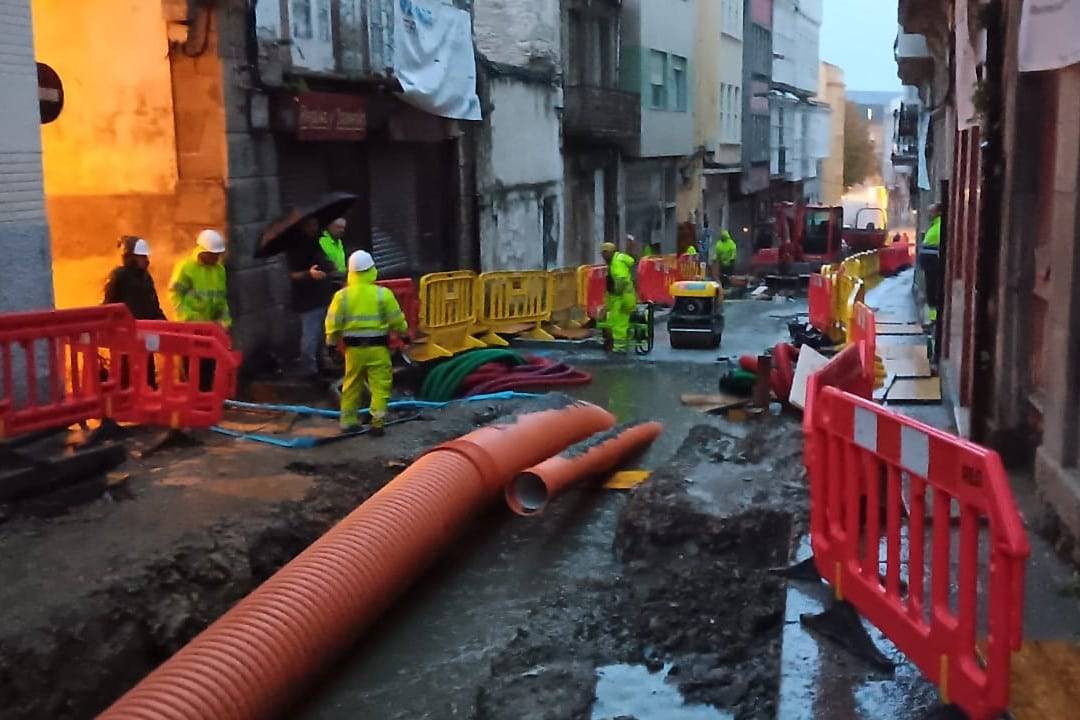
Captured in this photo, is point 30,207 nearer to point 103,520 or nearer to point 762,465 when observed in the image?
point 103,520

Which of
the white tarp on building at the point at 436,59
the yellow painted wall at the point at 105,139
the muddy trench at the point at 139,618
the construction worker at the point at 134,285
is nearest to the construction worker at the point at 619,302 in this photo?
the white tarp on building at the point at 436,59

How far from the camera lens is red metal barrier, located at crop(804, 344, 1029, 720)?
137 inches

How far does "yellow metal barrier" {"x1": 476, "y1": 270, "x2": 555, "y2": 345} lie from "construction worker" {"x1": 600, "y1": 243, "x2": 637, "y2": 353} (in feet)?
3.95

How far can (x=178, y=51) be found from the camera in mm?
11883

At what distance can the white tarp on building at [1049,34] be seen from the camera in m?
5.20

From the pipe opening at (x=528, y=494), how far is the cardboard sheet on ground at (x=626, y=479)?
49.0 inches

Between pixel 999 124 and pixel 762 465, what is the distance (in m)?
2.95

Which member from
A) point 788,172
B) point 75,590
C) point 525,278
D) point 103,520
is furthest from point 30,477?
point 788,172

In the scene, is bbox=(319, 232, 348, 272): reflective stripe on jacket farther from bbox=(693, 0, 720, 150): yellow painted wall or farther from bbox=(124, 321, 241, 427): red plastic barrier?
bbox=(693, 0, 720, 150): yellow painted wall

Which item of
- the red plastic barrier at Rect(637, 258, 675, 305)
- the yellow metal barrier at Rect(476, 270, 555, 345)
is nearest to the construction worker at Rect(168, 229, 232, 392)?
the yellow metal barrier at Rect(476, 270, 555, 345)

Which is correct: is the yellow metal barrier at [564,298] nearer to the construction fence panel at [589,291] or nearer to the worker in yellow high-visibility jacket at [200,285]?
the construction fence panel at [589,291]

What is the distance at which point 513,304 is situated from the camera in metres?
16.0

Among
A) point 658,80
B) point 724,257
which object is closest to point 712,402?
point 724,257

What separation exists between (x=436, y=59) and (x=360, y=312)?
8034 millimetres
